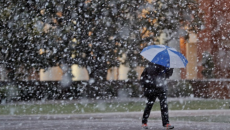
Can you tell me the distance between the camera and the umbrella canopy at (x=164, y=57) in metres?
9.02

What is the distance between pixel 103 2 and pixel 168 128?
9.54 meters

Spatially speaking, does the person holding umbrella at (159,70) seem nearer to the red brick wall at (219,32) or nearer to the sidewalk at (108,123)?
the sidewalk at (108,123)

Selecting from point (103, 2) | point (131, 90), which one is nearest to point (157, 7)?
point (103, 2)

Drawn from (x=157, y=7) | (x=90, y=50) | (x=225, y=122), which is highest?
(x=157, y=7)

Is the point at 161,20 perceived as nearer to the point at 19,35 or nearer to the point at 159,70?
the point at 19,35

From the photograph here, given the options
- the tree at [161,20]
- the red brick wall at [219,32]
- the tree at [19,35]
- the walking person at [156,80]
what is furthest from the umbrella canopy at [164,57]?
the red brick wall at [219,32]

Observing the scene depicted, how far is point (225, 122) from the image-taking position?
35.7 feet

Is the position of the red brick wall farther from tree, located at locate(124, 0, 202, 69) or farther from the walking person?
the walking person

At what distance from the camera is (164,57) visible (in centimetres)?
912

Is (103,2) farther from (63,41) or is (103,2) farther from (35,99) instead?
(35,99)

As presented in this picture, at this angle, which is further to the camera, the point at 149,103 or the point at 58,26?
the point at 58,26

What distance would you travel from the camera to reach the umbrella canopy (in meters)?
9.02

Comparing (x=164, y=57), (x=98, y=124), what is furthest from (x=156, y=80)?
(x=98, y=124)

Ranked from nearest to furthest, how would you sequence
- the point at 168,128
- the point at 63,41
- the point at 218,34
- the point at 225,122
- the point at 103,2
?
the point at 168,128 < the point at 225,122 < the point at 103,2 < the point at 63,41 < the point at 218,34
